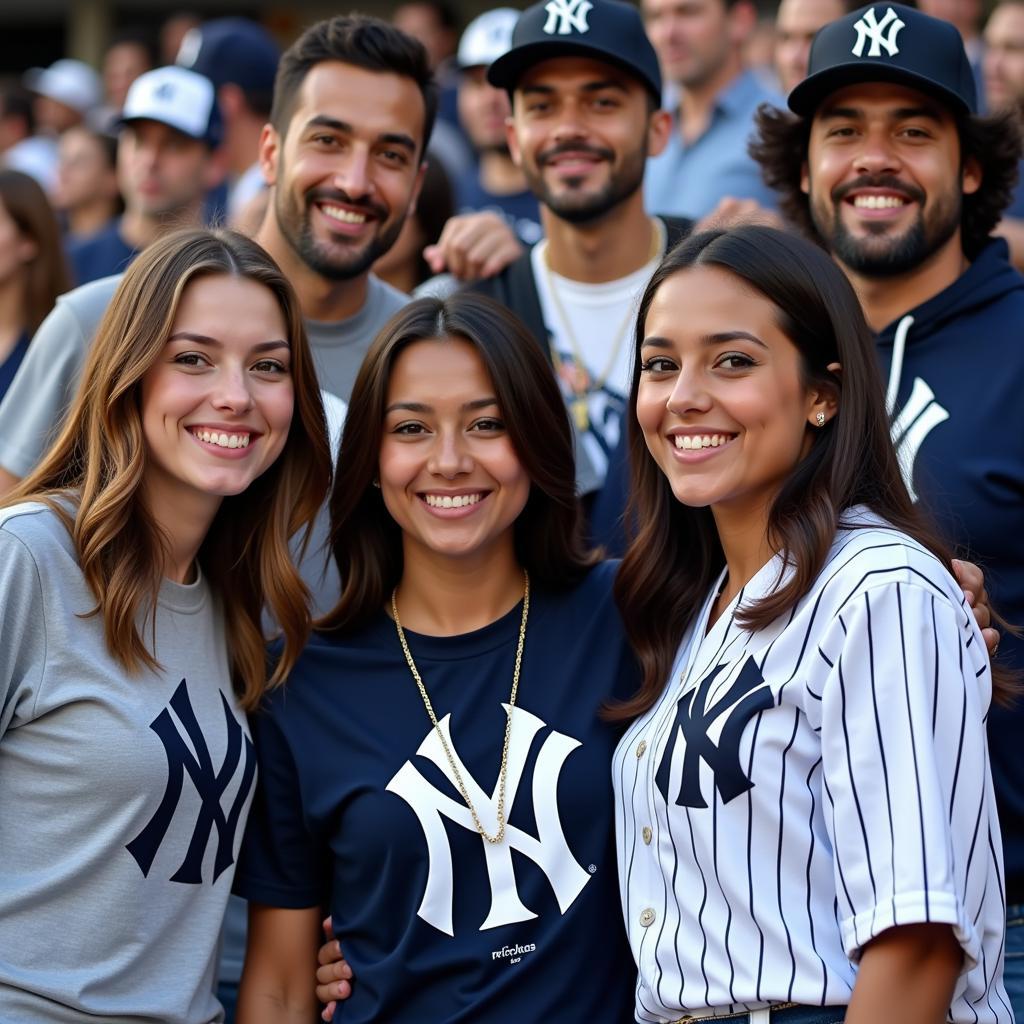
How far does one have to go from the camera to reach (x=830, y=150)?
407cm

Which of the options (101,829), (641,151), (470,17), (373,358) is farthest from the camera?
(470,17)

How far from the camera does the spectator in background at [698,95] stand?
21.8 ft

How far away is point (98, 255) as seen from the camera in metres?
7.75

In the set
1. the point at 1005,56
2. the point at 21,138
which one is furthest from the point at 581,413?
the point at 21,138

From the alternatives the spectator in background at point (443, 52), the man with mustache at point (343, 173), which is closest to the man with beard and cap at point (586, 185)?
the man with mustache at point (343, 173)

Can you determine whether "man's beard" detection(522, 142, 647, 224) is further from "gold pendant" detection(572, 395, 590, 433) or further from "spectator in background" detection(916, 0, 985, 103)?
"spectator in background" detection(916, 0, 985, 103)

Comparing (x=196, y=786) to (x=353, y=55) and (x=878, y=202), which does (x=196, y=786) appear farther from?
(x=353, y=55)

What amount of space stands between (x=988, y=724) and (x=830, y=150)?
1.59 m

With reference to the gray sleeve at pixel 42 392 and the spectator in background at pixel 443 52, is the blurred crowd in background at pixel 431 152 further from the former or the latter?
the gray sleeve at pixel 42 392

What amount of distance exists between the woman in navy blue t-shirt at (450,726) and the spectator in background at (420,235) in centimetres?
228

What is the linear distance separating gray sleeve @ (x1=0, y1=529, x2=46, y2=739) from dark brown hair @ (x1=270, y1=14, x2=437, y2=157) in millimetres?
2152

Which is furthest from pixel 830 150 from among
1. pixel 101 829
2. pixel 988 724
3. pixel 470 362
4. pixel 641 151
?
pixel 101 829

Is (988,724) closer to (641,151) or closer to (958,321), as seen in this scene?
(958,321)

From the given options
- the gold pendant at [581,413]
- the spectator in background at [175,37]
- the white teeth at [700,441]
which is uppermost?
the spectator in background at [175,37]
